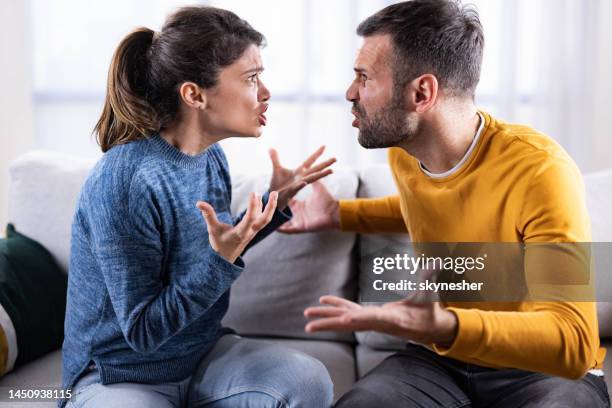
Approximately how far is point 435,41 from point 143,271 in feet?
2.38

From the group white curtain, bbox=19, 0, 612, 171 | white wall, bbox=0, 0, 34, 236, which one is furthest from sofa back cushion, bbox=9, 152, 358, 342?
white wall, bbox=0, 0, 34, 236

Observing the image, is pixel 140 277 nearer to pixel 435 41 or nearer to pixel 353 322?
pixel 353 322

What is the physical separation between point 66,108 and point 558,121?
1.81 metres

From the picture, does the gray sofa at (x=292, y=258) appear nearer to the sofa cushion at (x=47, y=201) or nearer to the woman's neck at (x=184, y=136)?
the sofa cushion at (x=47, y=201)

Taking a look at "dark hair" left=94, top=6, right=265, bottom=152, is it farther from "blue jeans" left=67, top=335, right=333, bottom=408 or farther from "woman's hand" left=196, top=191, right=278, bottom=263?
"blue jeans" left=67, top=335, right=333, bottom=408

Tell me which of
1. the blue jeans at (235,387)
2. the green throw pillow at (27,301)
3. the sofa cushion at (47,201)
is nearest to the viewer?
the blue jeans at (235,387)

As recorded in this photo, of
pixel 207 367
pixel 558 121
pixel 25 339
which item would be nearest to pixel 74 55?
pixel 25 339

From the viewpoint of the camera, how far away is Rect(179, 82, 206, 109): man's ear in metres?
1.39

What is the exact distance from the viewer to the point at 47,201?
1828mm

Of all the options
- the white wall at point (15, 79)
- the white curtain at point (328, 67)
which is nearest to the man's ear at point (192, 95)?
the white curtain at point (328, 67)

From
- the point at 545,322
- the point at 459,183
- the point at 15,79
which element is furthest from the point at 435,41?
the point at 15,79

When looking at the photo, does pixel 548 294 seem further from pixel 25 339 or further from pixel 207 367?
pixel 25 339

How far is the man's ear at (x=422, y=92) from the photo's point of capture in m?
1.41

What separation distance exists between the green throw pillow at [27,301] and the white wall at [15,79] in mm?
983
